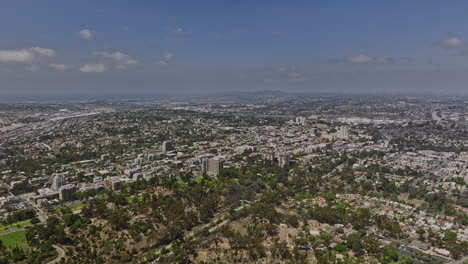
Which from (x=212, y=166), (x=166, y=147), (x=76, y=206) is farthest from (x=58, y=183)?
(x=166, y=147)

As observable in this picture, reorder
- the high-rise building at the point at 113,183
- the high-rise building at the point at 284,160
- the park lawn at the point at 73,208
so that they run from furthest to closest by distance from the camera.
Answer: the high-rise building at the point at 284,160, the high-rise building at the point at 113,183, the park lawn at the point at 73,208

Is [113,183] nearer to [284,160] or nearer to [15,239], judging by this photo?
[15,239]

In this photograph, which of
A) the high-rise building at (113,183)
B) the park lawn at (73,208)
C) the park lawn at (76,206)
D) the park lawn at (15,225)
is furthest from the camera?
the high-rise building at (113,183)

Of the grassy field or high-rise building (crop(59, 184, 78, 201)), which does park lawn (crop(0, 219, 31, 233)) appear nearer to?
the grassy field

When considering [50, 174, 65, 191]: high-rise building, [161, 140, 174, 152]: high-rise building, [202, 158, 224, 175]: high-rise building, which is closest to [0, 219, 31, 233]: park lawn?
[50, 174, 65, 191]: high-rise building

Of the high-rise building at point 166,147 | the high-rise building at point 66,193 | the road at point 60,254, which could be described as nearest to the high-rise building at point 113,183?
the high-rise building at point 66,193

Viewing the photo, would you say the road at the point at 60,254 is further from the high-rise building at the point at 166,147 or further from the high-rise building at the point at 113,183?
the high-rise building at the point at 166,147

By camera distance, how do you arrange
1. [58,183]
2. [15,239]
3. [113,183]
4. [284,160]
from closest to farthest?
[15,239]
[58,183]
[113,183]
[284,160]
